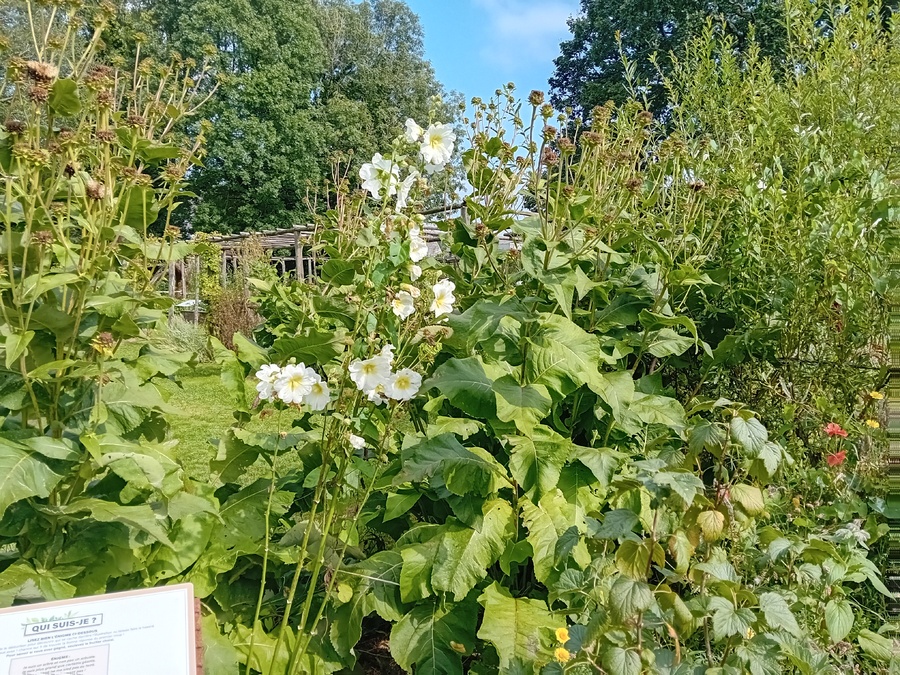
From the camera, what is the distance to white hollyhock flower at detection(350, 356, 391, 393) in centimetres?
152

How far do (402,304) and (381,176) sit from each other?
1.34ft

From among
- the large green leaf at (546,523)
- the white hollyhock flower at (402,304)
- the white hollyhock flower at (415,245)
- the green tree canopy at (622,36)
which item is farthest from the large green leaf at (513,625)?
the green tree canopy at (622,36)

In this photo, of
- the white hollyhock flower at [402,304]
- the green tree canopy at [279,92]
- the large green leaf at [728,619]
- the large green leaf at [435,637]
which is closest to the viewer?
the large green leaf at [728,619]

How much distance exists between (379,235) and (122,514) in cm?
93

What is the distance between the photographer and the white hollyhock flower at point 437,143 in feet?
6.77

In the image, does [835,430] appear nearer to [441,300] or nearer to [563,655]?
[563,655]

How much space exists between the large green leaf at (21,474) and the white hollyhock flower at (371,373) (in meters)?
0.69

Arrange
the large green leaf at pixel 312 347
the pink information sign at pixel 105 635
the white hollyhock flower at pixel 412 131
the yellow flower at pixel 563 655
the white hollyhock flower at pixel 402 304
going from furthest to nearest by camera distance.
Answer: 1. the white hollyhock flower at pixel 412 131
2. the large green leaf at pixel 312 347
3. the white hollyhock flower at pixel 402 304
4. the yellow flower at pixel 563 655
5. the pink information sign at pixel 105 635

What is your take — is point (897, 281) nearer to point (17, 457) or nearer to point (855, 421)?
point (855, 421)

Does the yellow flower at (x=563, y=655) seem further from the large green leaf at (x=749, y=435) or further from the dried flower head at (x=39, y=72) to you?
the dried flower head at (x=39, y=72)

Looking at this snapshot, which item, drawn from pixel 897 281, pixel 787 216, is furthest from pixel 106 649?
pixel 787 216

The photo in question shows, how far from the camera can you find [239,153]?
25.2 meters

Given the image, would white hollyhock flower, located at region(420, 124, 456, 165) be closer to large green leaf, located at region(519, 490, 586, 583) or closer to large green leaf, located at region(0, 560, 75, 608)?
large green leaf, located at region(519, 490, 586, 583)

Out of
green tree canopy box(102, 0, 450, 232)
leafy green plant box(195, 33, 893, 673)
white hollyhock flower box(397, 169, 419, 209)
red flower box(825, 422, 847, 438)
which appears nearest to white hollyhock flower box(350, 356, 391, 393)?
leafy green plant box(195, 33, 893, 673)
